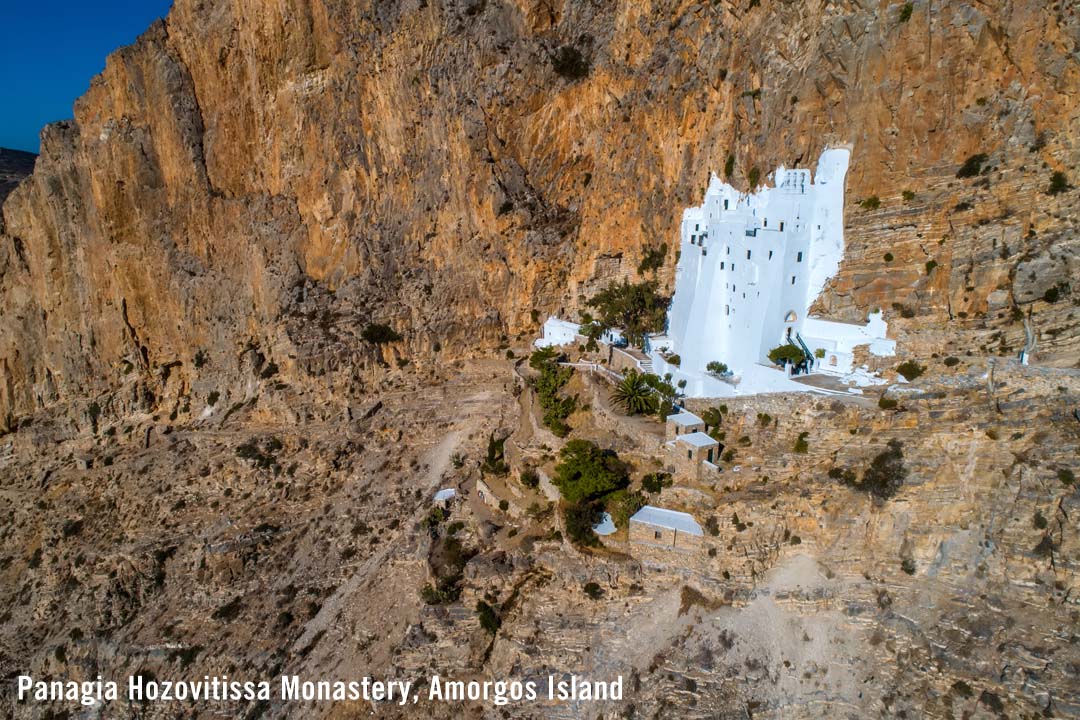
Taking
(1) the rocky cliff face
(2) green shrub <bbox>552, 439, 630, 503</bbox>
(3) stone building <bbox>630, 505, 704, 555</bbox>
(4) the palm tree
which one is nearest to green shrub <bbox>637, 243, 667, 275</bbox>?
(1) the rocky cliff face

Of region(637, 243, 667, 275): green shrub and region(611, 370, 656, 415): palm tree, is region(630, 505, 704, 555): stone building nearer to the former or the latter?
region(611, 370, 656, 415): palm tree

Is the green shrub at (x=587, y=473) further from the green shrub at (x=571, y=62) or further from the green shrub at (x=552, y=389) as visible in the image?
the green shrub at (x=571, y=62)

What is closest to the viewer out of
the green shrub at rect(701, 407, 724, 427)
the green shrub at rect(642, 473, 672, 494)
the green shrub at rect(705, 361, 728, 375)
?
the green shrub at rect(642, 473, 672, 494)

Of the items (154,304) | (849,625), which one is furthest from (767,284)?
(154,304)

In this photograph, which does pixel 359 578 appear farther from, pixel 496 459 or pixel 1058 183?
pixel 1058 183

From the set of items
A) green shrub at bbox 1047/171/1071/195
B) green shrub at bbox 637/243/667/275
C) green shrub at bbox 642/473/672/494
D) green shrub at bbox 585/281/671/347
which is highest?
green shrub at bbox 637/243/667/275

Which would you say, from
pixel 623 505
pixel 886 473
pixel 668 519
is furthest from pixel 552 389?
pixel 886 473

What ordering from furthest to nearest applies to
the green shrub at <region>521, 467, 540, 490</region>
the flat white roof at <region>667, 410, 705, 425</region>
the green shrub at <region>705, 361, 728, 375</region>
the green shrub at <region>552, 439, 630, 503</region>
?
the green shrub at <region>521, 467, 540, 490</region> < the green shrub at <region>705, 361, 728, 375</region> < the flat white roof at <region>667, 410, 705, 425</region> < the green shrub at <region>552, 439, 630, 503</region>

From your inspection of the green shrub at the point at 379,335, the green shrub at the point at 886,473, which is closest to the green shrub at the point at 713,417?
the green shrub at the point at 886,473
